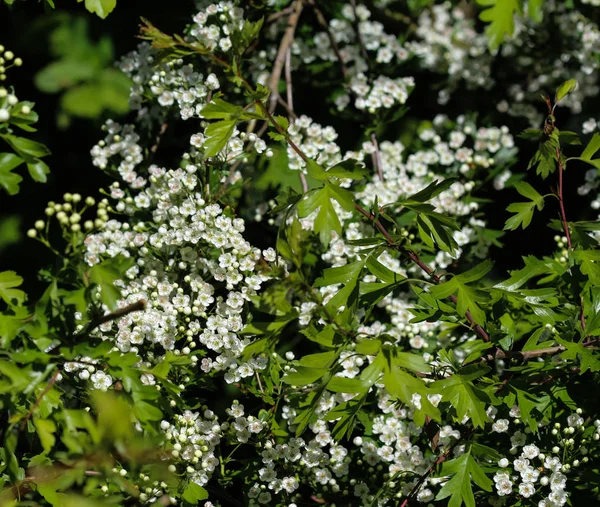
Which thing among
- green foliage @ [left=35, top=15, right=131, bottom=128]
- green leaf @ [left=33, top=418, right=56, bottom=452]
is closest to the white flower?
green leaf @ [left=33, top=418, right=56, bottom=452]

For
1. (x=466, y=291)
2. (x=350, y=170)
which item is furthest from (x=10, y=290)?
(x=466, y=291)

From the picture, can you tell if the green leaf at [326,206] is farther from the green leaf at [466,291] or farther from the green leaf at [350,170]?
the green leaf at [466,291]

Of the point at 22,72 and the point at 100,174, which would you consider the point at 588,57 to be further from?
the point at 22,72

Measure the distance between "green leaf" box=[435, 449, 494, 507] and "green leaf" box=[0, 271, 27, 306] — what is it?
118cm

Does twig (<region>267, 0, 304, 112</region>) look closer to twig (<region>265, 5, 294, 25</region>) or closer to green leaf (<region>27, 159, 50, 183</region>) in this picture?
twig (<region>265, 5, 294, 25</region>)

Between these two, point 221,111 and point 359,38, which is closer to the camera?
point 221,111

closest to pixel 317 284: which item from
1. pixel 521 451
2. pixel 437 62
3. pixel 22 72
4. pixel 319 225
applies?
pixel 319 225

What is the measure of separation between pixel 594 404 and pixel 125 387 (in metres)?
1.36

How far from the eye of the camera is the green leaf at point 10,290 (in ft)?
5.55

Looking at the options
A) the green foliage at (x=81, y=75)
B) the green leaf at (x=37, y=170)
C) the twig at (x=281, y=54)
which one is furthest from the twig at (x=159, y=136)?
the green leaf at (x=37, y=170)

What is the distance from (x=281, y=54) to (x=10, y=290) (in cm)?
154

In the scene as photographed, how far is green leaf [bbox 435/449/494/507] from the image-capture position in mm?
1777

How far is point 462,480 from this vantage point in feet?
5.91

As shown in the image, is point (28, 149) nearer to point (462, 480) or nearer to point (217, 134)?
point (217, 134)
